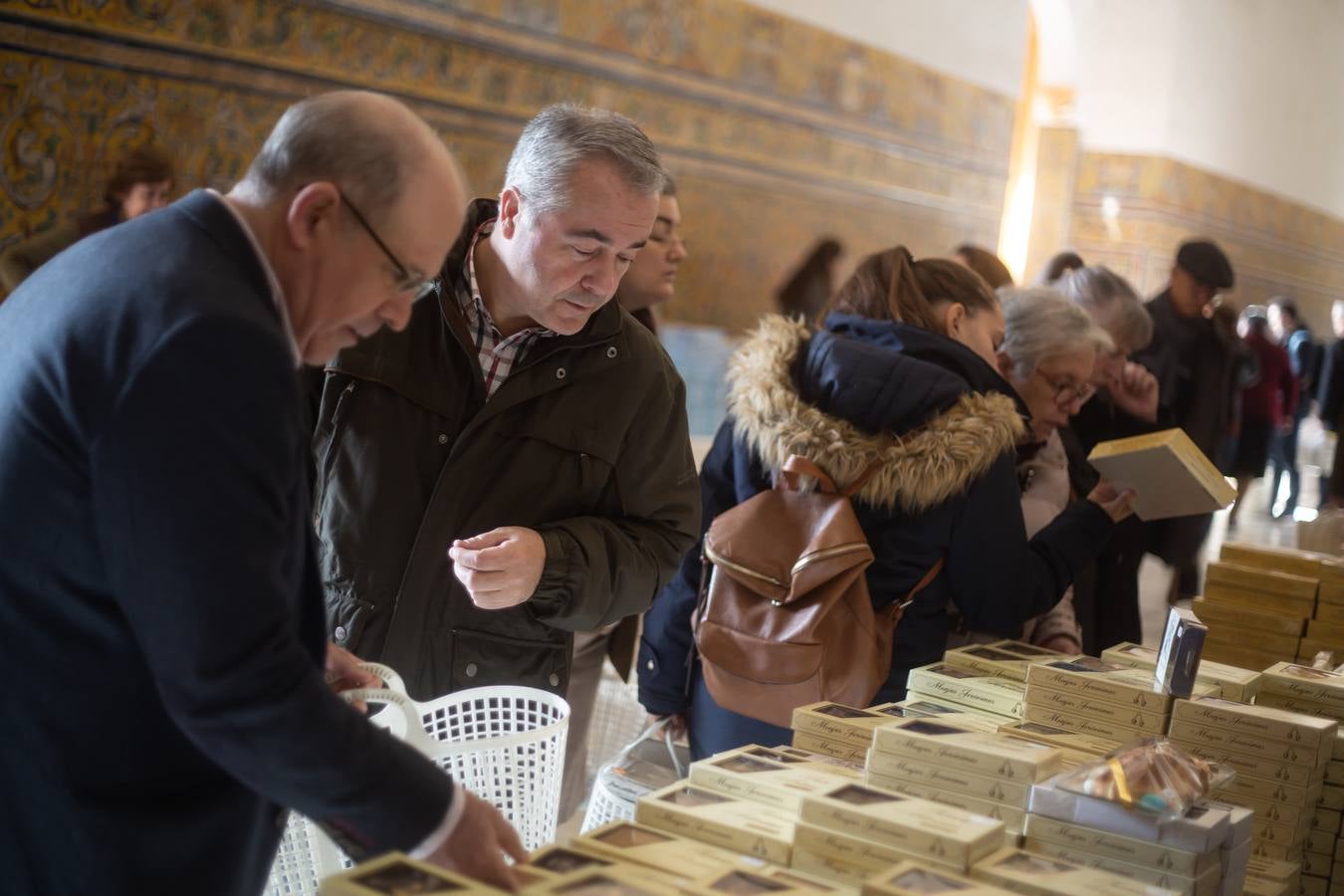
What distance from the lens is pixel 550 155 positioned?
104 inches

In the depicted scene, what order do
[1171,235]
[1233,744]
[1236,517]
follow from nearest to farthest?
1. [1233,744]
2. [1236,517]
3. [1171,235]

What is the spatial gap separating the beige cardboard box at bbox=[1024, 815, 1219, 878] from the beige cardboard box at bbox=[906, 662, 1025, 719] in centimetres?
60

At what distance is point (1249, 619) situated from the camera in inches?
143

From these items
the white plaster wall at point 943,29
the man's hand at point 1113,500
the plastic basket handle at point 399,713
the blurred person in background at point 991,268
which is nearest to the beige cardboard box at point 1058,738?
the plastic basket handle at point 399,713

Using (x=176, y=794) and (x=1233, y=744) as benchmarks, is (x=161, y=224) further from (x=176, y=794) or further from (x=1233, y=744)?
(x=1233, y=744)

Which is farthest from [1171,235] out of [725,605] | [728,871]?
[728,871]

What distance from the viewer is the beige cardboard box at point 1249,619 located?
3602 mm

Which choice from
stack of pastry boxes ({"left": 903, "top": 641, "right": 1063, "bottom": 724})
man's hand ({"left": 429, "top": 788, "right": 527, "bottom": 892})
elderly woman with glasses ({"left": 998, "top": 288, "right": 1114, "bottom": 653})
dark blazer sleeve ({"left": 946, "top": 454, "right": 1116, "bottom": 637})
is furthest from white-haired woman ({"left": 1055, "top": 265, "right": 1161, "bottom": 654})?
man's hand ({"left": 429, "top": 788, "right": 527, "bottom": 892})

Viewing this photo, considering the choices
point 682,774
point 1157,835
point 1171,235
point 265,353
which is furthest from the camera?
point 1171,235

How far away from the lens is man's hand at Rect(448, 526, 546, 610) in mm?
2432

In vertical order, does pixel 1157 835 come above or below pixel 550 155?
below

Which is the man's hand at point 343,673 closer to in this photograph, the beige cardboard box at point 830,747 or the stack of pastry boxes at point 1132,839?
the beige cardboard box at point 830,747

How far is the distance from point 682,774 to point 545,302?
1415 millimetres

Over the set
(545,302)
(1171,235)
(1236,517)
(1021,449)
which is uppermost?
(1171,235)
